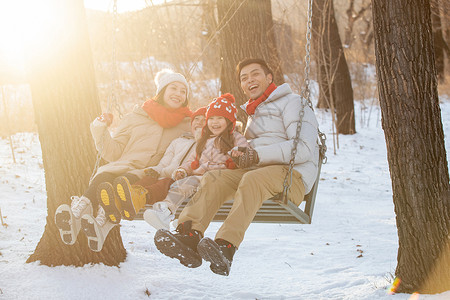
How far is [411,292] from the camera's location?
3.20 meters

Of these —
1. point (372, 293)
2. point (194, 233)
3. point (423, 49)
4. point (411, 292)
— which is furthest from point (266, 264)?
point (423, 49)

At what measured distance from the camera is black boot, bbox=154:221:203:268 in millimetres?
2545

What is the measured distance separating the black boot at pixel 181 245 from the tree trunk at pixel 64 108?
127cm

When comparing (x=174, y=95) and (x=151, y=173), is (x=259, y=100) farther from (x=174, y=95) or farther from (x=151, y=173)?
(x=151, y=173)

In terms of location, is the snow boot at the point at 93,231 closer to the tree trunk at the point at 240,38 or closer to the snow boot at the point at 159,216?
A: the snow boot at the point at 159,216

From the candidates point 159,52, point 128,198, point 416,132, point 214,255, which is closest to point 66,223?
point 128,198

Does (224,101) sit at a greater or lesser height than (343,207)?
greater

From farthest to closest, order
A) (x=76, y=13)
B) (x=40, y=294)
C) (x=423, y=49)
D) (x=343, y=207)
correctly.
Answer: (x=343, y=207) < (x=76, y=13) < (x=40, y=294) < (x=423, y=49)

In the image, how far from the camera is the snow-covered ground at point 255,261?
3488 millimetres

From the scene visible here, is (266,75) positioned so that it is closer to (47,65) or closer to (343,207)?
(47,65)

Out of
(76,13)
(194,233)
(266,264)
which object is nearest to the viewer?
(194,233)

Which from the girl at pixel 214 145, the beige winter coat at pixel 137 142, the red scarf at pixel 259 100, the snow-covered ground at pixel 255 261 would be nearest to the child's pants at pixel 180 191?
the girl at pixel 214 145

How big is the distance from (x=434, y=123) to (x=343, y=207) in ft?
Result: 10.3

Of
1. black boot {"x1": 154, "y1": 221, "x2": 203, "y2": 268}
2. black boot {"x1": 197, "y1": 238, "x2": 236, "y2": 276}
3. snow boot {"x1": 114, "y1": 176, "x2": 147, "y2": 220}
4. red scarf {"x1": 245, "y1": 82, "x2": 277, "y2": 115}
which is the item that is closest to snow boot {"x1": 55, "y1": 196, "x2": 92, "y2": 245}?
snow boot {"x1": 114, "y1": 176, "x2": 147, "y2": 220}
